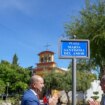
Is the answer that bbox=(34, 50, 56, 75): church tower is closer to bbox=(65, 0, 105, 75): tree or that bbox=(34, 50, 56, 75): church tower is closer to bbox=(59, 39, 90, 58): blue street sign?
bbox=(65, 0, 105, 75): tree

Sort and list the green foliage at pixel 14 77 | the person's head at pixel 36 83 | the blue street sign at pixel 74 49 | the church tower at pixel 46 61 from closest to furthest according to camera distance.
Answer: the person's head at pixel 36 83
the blue street sign at pixel 74 49
the green foliage at pixel 14 77
the church tower at pixel 46 61

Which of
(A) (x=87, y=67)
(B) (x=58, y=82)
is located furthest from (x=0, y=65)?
(A) (x=87, y=67)

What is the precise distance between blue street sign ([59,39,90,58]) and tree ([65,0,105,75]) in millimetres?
12749

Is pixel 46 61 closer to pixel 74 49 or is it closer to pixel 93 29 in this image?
pixel 93 29

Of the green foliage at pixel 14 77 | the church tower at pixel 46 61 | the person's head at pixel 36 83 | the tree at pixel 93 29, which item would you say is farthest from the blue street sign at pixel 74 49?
the church tower at pixel 46 61

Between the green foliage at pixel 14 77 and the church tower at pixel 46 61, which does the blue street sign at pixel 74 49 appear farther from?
the church tower at pixel 46 61

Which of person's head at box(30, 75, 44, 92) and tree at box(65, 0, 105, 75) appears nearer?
person's head at box(30, 75, 44, 92)

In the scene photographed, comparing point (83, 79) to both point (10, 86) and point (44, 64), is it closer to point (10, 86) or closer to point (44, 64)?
point (10, 86)

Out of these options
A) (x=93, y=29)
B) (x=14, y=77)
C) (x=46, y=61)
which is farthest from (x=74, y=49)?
(x=46, y=61)

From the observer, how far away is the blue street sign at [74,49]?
38.1ft

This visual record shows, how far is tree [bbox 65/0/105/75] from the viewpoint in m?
24.7

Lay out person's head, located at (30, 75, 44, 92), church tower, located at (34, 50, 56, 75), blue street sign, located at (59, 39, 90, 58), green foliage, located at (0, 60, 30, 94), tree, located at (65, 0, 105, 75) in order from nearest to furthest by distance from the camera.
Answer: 1. person's head, located at (30, 75, 44, 92)
2. blue street sign, located at (59, 39, 90, 58)
3. tree, located at (65, 0, 105, 75)
4. green foliage, located at (0, 60, 30, 94)
5. church tower, located at (34, 50, 56, 75)

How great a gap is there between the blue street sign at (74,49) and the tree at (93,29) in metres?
12.7

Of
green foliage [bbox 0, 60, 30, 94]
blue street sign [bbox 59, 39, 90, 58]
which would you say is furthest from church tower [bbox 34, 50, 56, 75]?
blue street sign [bbox 59, 39, 90, 58]
